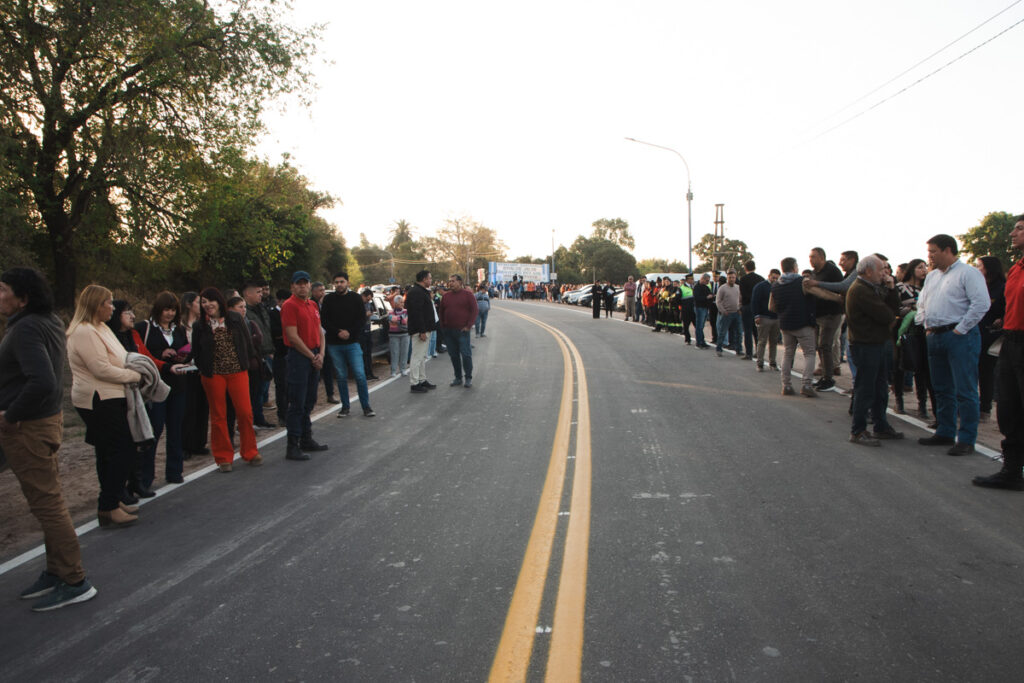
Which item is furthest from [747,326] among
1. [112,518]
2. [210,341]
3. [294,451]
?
[112,518]

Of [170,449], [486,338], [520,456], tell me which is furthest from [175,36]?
[520,456]

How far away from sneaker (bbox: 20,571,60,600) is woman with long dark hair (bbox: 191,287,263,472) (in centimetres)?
273

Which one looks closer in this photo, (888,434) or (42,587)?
(42,587)

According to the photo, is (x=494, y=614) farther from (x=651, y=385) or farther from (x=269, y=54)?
(x=269, y=54)

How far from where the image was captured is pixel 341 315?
31.1ft

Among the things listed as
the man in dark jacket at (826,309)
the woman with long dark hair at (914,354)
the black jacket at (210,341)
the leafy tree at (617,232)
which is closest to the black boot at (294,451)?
the black jacket at (210,341)

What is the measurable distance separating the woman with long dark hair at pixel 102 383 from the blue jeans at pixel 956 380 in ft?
24.1

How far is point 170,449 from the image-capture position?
21.5 feet

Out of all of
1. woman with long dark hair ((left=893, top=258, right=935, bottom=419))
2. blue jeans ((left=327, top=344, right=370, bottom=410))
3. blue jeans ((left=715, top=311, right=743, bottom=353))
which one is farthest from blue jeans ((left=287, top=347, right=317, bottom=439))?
blue jeans ((left=715, top=311, right=743, bottom=353))

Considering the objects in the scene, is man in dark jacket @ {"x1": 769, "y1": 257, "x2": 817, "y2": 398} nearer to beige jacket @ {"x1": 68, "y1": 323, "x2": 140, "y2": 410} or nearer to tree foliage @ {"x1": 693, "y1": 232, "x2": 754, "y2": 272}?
beige jacket @ {"x1": 68, "y1": 323, "x2": 140, "y2": 410}

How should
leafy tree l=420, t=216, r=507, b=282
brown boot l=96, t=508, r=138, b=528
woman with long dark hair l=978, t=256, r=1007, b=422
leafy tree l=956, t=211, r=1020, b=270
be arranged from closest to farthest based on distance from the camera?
brown boot l=96, t=508, r=138, b=528 → woman with long dark hair l=978, t=256, r=1007, b=422 → leafy tree l=956, t=211, r=1020, b=270 → leafy tree l=420, t=216, r=507, b=282

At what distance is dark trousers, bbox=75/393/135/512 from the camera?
196 inches

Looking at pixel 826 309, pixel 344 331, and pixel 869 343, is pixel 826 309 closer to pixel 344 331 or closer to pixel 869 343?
pixel 869 343

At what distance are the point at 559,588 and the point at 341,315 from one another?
642cm
